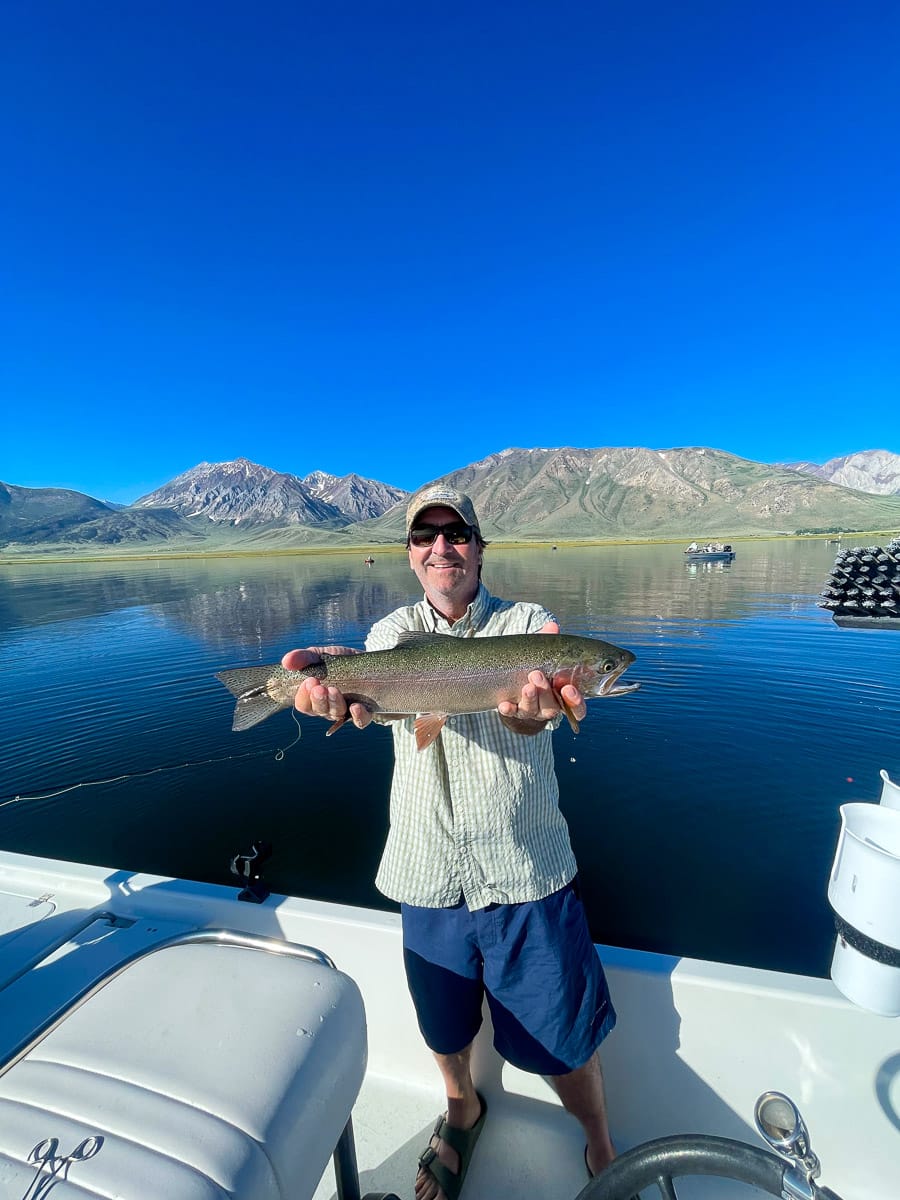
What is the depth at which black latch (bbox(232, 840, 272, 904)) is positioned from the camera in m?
4.48

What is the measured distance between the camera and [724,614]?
93.7 feet

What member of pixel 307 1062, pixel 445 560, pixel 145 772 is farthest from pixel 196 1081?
pixel 145 772

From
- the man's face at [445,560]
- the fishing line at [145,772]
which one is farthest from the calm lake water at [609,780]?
the man's face at [445,560]

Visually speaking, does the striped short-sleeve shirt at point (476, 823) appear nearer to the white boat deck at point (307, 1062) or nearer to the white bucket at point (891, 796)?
the white boat deck at point (307, 1062)

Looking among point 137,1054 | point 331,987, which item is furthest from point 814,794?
point 137,1054

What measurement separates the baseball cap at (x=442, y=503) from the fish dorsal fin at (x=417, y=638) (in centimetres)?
74

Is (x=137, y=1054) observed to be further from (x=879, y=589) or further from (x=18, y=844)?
(x=879, y=589)

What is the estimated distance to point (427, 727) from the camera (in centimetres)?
359

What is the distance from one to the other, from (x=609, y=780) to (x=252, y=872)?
313 inches

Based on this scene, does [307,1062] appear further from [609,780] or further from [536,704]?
[609,780]

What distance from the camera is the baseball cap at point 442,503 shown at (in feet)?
11.8

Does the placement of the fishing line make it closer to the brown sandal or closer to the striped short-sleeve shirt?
the brown sandal

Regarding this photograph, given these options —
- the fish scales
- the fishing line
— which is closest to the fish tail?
the fish scales

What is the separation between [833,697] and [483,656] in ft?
48.5
